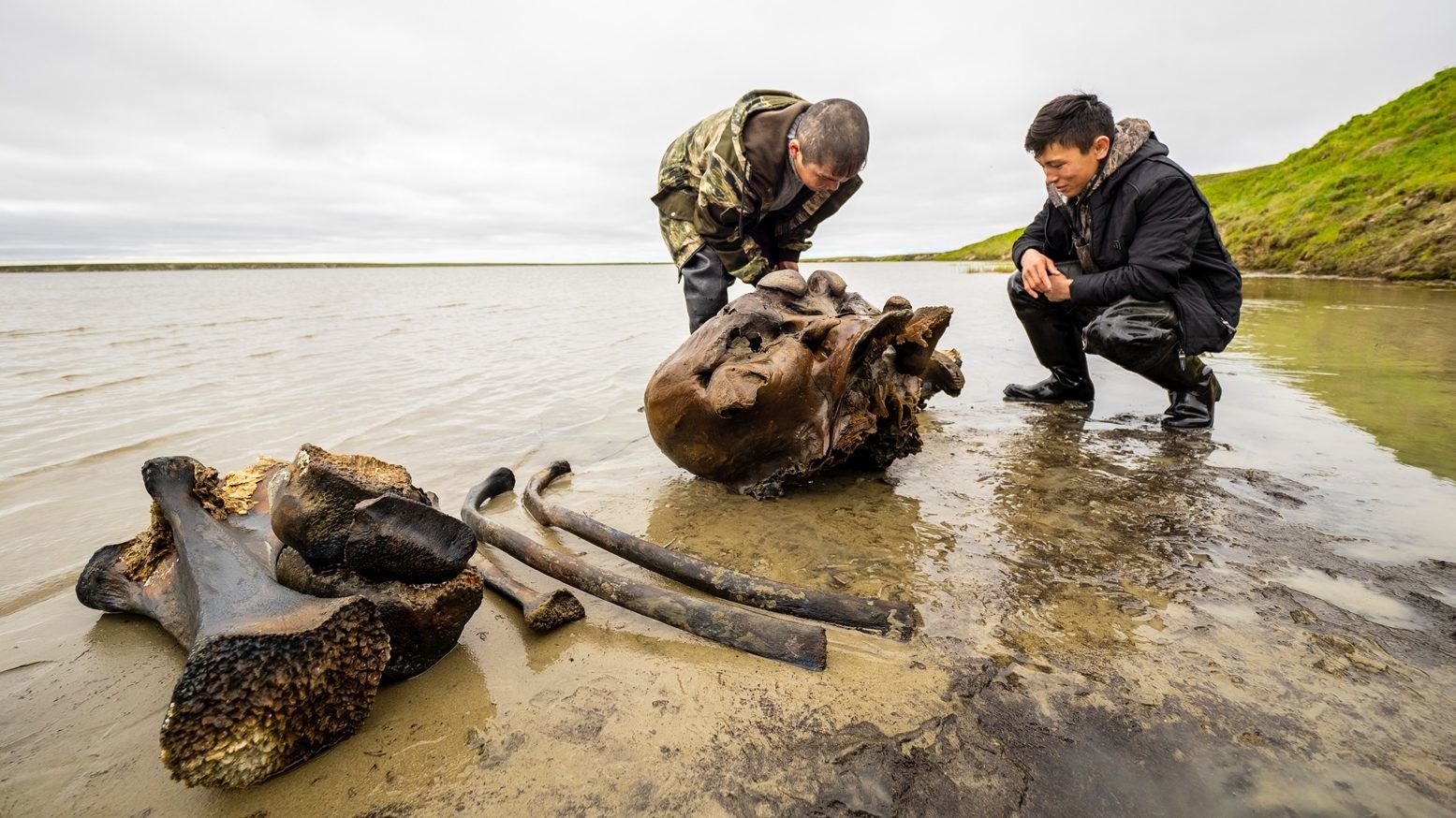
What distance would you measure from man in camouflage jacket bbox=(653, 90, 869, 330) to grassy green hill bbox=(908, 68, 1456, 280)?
1568cm

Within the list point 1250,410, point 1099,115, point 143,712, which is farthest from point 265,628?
point 1250,410

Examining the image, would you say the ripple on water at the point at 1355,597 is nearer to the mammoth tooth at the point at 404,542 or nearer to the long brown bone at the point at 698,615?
the long brown bone at the point at 698,615

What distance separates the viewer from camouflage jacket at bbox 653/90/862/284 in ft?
13.0

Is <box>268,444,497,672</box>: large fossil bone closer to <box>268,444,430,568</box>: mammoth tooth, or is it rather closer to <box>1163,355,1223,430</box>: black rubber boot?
<box>268,444,430,568</box>: mammoth tooth

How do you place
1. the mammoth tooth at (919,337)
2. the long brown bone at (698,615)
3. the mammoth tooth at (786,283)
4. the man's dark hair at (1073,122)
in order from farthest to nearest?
1. the man's dark hair at (1073,122)
2. the mammoth tooth at (786,283)
3. the mammoth tooth at (919,337)
4. the long brown bone at (698,615)

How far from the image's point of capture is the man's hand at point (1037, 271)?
4066 mm

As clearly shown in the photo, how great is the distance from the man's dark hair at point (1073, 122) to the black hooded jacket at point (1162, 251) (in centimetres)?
28

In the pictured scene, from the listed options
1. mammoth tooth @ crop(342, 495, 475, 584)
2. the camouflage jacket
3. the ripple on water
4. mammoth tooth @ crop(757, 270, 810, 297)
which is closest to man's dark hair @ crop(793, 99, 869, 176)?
the camouflage jacket

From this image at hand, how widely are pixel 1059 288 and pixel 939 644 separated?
3.21m

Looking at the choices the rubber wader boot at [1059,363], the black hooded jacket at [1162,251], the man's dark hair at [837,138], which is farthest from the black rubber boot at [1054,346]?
the man's dark hair at [837,138]

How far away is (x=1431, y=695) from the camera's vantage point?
1.43 metres

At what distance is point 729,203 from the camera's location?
4012mm

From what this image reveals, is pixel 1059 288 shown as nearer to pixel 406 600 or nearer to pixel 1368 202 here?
pixel 406 600

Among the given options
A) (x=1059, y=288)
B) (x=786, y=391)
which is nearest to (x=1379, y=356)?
(x=1059, y=288)
